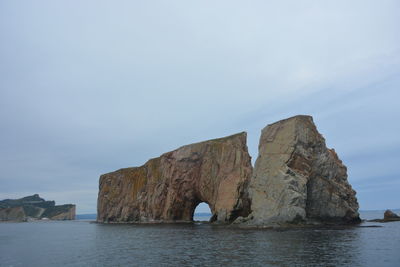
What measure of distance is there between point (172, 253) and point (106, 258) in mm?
5953

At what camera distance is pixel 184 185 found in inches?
3243

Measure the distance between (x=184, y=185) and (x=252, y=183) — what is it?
2490 centimetres

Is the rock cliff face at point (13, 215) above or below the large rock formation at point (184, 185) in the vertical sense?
below

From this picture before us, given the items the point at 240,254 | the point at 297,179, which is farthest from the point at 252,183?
the point at 240,254

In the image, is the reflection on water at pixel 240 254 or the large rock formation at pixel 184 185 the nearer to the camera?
the reflection on water at pixel 240 254

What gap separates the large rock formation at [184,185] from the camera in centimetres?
7014

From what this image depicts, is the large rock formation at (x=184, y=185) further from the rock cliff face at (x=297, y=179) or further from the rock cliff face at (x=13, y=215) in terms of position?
the rock cliff face at (x=13, y=215)

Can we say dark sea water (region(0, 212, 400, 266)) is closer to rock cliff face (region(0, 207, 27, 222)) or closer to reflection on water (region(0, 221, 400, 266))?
reflection on water (region(0, 221, 400, 266))

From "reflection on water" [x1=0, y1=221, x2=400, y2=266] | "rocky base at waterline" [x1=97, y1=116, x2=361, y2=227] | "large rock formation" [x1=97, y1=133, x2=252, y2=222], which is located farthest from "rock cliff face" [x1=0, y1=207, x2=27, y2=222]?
"reflection on water" [x1=0, y1=221, x2=400, y2=266]

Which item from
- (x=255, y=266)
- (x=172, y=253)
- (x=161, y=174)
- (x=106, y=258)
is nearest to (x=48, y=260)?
(x=106, y=258)

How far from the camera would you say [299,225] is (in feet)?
178

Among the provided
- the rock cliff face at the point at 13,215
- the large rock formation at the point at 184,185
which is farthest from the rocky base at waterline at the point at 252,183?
the rock cliff face at the point at 13,215

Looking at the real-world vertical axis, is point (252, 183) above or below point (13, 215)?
above

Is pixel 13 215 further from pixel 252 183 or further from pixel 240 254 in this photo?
pixel 240 254
